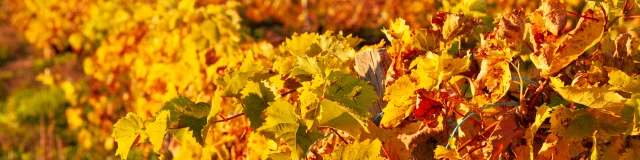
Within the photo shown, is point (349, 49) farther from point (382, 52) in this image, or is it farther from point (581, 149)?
point (581, 149)

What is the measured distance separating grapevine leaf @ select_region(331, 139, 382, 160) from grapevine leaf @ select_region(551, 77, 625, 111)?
35 centimetres

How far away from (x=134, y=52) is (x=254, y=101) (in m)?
3.78

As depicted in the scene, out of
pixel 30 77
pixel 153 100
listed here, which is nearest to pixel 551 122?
pixel 153 100

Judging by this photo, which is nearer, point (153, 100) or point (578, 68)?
point (578, 68)

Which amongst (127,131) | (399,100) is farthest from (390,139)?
(127,131)

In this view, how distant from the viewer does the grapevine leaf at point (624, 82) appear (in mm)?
1392

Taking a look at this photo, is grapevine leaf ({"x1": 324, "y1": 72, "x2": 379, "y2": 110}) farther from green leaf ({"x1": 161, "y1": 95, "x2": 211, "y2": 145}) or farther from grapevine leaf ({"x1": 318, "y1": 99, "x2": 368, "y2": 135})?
green leaf ({"x1": 161, "y1": 95, "x2": 211, "y2": 145})

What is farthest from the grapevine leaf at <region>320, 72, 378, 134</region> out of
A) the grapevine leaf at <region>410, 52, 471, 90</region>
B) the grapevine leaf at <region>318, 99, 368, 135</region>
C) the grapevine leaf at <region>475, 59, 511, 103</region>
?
the grapevine leaf at <region>475, 59, 511, 103</region>

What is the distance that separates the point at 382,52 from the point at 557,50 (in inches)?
17.4

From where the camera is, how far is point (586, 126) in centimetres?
145

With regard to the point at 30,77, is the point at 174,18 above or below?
above

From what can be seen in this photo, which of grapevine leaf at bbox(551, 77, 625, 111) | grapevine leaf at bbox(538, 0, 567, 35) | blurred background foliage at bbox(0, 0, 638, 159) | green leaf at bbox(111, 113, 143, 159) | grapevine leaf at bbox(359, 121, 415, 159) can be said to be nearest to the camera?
grapevine leaf at bbox(551, 77, 625, 111)

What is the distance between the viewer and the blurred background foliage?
3473mm

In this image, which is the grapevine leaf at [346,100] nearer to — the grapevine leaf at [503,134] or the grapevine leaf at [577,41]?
the grapevine leaf at [503,134]
